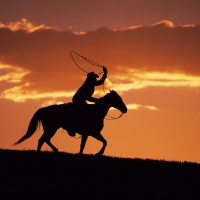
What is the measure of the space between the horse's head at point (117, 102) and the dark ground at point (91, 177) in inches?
119

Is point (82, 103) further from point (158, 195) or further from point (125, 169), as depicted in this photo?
point (158, 195)

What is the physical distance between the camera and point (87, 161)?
2150 cm

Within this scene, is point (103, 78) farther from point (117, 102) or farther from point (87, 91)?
point (117, 102)

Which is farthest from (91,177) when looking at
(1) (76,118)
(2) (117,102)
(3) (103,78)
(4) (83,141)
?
(3) (103,78)

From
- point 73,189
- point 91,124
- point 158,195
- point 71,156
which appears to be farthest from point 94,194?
point 91,124

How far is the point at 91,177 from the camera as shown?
65.2ft

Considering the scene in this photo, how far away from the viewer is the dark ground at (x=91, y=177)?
1848 centimetres

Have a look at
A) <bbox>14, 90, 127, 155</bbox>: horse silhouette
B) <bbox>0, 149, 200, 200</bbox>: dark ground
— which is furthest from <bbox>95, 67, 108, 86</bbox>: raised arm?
<bbox>0, 149, 200, 200</bbox>: dark ground

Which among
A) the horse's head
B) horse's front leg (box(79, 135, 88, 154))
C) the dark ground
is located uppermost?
the horse's head

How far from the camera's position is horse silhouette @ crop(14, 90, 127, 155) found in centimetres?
2420

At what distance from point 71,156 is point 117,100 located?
3763 mm

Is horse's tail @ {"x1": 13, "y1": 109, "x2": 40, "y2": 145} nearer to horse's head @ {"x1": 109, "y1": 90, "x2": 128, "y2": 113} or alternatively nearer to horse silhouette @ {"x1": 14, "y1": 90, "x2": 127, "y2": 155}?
horse silhouette @ {"x1": 14, "y1": 90, "x2": 127, "y2": 155}

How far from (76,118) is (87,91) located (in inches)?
45.9

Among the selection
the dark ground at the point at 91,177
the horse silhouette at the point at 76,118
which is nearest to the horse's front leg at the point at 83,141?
the horse silhouette at the point at 76,118
